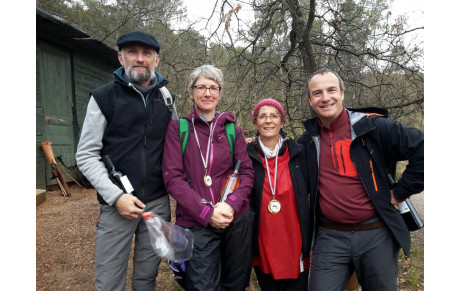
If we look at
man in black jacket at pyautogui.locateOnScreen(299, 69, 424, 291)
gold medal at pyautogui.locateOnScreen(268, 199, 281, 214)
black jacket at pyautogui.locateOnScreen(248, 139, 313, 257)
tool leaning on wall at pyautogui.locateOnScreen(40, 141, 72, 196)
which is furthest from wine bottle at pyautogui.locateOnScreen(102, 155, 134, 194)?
tool leaning on wall at pyautogui.locateOnScreen(40, 141, 72, 196)

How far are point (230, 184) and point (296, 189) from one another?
588 mm

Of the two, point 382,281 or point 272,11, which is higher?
point 272,11

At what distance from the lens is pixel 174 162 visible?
2314 millimetres

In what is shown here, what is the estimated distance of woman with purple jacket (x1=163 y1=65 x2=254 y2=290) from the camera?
2.23m

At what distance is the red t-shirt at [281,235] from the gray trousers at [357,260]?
0.66 ft

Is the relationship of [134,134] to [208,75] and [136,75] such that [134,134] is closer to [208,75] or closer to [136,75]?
[136,75]

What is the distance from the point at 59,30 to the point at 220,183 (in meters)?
7.53

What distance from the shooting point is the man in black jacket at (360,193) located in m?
2.30

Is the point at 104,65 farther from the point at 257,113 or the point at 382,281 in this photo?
the point at 382,281

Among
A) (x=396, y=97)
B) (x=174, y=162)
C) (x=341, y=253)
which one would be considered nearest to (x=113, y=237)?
(x=174, y=162)

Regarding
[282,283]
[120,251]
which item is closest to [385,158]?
[282,283]

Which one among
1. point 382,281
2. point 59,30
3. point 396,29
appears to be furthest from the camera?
point 59,30

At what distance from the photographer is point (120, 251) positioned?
2.41 metres

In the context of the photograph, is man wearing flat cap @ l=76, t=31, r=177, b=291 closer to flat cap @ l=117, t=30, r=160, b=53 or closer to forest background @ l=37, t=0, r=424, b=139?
flat cap @ l=117, t=30, r=160, b=53
